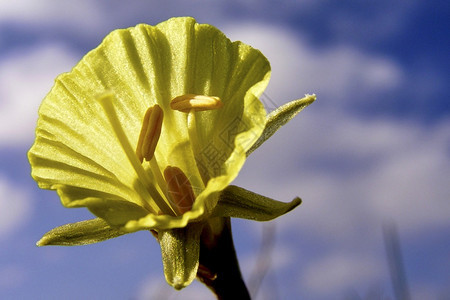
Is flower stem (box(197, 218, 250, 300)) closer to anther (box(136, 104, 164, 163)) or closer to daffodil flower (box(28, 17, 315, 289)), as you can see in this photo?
daffodil flower (box(28, 17, 315, 289))

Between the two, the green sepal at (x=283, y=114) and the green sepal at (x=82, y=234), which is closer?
the green sepal at (x=82, y=234)

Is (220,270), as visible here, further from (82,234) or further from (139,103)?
(139,103)

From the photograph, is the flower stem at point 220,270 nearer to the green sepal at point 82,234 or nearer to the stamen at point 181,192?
the stamen at point 181,192

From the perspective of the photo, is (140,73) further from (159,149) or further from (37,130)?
(37,130)

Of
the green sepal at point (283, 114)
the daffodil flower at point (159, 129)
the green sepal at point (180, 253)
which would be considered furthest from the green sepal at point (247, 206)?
the green sepal at point (283, 114)

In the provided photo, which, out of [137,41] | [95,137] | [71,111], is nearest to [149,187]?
[95,137]

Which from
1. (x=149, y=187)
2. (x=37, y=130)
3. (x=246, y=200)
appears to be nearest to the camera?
(x=246, y=200)

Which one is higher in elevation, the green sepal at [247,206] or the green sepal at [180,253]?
the green sepal at [247,206]

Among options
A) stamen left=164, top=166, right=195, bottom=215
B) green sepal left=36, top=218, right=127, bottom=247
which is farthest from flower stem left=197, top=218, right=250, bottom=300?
green sepal left=36, top=218, right=127, bottom=247
